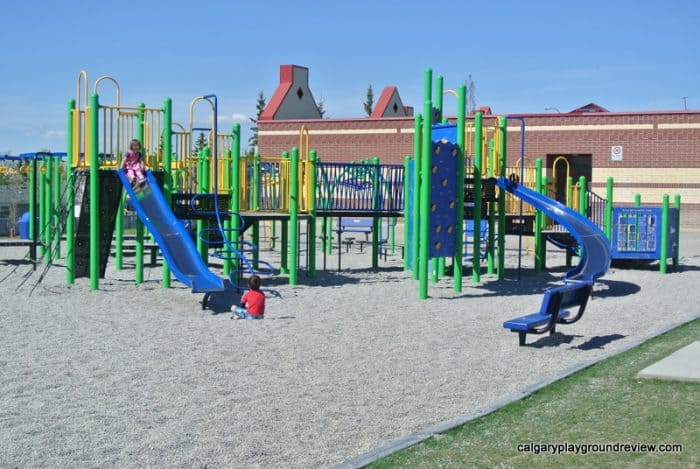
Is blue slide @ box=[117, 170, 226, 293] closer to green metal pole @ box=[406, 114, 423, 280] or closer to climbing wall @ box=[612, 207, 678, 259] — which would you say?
green metal pole @ box=[406, 114, 423, 280]

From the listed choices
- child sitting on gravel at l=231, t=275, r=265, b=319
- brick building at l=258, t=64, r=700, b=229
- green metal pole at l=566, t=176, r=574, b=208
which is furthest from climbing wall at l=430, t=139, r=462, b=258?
brick building at l=258, t=64, r=700, b=229

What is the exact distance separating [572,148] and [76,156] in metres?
29.9

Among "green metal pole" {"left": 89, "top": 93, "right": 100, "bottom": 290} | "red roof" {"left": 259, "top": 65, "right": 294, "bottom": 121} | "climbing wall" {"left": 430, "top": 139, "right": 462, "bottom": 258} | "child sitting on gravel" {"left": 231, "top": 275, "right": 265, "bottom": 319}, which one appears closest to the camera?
"child sitting on gravel" {"left": 231, "top": 275, "right": 265, "bottom": 319}

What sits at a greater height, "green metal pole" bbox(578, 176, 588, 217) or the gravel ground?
"green metal pole" bbox(578, 176, 588, 217)

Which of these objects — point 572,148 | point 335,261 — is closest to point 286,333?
point 335,261

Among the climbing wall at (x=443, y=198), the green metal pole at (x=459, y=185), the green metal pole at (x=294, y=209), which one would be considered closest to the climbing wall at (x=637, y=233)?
the green metal pole at (x=459, y=185)

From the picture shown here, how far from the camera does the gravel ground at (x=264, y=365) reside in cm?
607

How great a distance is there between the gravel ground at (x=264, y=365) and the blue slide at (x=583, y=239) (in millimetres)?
578

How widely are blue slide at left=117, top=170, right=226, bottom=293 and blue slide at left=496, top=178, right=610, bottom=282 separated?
5843mm

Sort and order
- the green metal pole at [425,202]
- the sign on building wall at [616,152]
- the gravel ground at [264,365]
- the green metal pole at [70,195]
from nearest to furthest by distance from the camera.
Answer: the gravel ground at [264,365] → the green metal pole at [425,202] → the green metal pole at [70,195] → the sign on building wall at [616,152]

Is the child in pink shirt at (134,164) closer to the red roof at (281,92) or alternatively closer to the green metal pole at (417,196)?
the green metal pole at (417,196)

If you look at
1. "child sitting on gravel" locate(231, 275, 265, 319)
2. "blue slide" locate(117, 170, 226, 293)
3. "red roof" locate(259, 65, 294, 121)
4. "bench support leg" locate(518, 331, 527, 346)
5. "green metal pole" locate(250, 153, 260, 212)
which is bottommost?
"bench support leg" locate(518, 331, 527, 346)

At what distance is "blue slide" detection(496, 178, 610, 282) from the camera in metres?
14.7

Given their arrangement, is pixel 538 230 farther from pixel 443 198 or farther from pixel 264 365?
pixel 264 365
